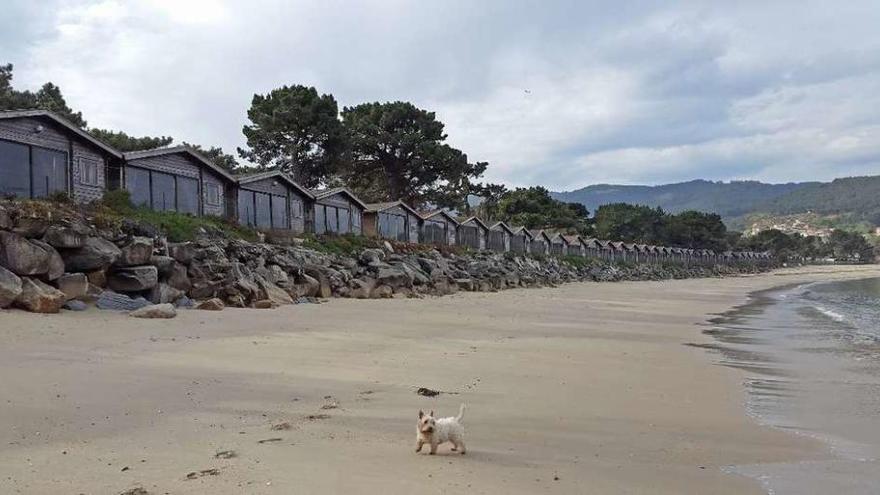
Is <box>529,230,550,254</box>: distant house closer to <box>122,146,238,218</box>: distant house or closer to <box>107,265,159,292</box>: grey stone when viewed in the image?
<box>122,146,238,218</box>: distant house

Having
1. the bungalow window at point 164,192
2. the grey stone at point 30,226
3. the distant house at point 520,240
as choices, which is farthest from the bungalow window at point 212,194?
the distant house at point 520,240

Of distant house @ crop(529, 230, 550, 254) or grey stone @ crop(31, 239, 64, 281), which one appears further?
distant house @ crop(529, 230, 550, 254)

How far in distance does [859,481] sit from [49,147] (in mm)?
24083

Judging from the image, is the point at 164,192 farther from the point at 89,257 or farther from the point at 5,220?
the point at 5,220

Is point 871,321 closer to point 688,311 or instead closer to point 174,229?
point 688,311

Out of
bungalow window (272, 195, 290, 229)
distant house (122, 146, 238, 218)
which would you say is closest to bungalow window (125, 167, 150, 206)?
distant house (122, 146, 238, 218)

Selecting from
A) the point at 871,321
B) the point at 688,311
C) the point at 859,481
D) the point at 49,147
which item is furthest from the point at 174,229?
the point at 871,321

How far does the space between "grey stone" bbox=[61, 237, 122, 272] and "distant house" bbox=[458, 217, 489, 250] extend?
37863mm

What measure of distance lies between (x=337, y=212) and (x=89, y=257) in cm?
2283

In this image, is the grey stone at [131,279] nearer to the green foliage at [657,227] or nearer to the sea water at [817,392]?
the sea water at [817,392]

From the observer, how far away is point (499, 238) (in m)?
60.0

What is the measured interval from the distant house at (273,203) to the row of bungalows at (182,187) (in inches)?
1.9

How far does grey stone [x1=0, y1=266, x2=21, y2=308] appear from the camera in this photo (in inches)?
535

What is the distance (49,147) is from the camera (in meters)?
22.7
